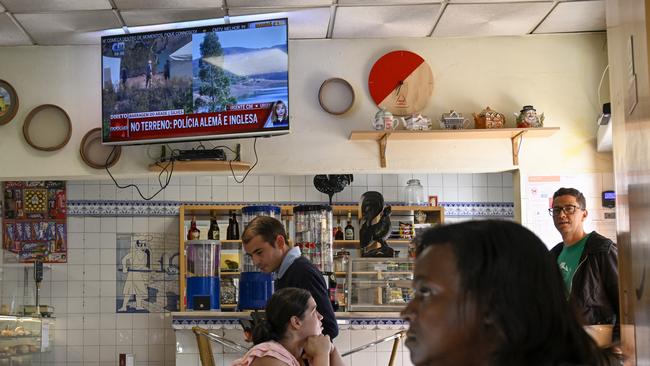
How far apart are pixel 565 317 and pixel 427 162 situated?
17.9ft

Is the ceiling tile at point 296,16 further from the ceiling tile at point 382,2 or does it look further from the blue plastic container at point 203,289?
the blue plastic container at point 203,289

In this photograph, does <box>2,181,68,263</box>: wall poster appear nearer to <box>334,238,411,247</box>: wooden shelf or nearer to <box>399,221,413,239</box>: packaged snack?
<box>334,238,411,247</box>: wooden shelf

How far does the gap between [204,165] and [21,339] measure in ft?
5.55

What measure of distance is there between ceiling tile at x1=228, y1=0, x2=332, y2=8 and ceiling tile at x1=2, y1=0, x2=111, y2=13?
79 cm

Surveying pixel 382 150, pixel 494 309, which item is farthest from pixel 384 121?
pixel 494 309

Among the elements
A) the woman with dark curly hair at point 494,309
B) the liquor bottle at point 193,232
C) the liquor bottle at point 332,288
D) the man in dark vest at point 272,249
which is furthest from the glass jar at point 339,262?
the woman with dark curly hair at point 494,309

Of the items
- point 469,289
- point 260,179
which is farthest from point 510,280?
point 260,179

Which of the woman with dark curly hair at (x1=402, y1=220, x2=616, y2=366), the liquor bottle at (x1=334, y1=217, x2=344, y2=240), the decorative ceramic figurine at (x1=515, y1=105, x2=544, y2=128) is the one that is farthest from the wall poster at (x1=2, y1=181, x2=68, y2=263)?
the woman with dark curly hair at (x1=402, y1=220, x2=616, y2=366)

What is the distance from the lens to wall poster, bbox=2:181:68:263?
31.1 feet

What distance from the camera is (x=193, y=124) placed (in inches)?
243

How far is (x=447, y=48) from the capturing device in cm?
663

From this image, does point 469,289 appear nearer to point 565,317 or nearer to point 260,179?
point 565,317

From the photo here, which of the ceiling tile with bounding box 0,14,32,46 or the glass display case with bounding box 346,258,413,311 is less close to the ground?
the ceiling tile with bounding box 0,14,32,46

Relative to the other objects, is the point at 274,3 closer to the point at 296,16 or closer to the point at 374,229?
the point at 296,16
